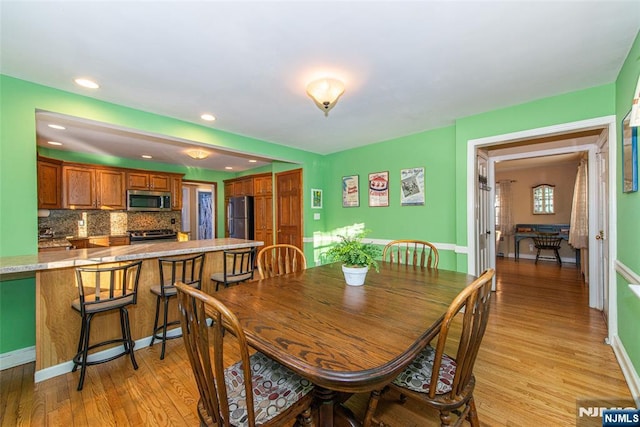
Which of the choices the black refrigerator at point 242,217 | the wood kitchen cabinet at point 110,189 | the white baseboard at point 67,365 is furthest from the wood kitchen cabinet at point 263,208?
the white baseboard at point 67,365

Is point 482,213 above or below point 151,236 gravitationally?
above

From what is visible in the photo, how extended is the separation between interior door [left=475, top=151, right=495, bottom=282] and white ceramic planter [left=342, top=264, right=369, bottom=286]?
218 cm

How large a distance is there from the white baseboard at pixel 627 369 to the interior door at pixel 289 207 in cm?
387

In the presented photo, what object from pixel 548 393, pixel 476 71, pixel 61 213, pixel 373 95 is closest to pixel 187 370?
pixel 548 393

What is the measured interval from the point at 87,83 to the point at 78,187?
315cm

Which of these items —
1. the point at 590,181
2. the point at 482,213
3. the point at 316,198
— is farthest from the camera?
the point at 316,198

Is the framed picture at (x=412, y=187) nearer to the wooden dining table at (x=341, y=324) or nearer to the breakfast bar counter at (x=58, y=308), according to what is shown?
the wooden dining table at (x=341, y=324)

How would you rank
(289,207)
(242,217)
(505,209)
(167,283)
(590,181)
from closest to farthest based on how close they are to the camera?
1. (167,283)
2. (590,181)
3. (289,207)
4. (242,217)
5. (505,209)

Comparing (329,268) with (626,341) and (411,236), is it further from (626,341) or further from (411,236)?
(626,341)

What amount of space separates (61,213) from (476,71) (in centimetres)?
629

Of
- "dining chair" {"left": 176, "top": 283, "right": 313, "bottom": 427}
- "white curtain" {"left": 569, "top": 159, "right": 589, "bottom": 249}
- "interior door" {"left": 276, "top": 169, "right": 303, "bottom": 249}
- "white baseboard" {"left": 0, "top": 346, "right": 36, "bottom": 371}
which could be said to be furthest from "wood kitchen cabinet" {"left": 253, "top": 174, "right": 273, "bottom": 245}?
"white curtain" {"left": 569, "top": 159, "right": 589, "bottom": 249}

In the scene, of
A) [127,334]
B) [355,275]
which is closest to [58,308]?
[127,334]

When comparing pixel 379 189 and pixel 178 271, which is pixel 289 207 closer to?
pixel 379 189

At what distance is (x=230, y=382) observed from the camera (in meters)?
1.19
